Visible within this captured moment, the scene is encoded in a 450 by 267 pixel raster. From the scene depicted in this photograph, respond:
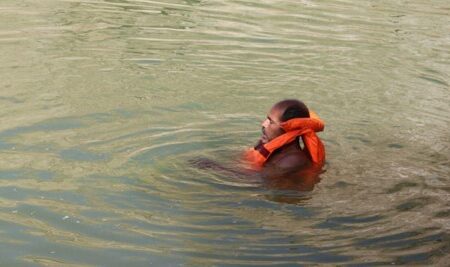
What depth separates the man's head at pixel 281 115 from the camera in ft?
22.8

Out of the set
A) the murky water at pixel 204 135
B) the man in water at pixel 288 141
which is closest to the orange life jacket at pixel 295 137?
the man in water at pixel 288 141

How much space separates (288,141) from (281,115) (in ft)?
0.74

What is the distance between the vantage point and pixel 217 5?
47.8 feet

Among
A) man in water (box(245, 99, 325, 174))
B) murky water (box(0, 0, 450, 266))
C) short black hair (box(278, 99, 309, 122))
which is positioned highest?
short black hair (box(278, 99, 309, 122))

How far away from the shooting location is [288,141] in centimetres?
695

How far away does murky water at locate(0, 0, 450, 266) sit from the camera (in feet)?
18.6

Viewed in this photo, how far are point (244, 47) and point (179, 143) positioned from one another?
165 inches

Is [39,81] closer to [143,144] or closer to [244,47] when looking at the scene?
[143,144]

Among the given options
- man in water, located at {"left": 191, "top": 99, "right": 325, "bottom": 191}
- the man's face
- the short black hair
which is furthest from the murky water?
the short black hair

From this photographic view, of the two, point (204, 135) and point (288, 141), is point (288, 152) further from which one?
point (204, 135)

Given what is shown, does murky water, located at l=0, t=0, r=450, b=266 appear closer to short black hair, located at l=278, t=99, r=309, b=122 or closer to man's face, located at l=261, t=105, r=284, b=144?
man's face, located at l=261, t=105, r=284, b=144

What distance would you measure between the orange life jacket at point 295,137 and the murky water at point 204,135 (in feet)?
0.84

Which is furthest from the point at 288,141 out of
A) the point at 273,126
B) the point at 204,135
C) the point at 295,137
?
the point at 204,135

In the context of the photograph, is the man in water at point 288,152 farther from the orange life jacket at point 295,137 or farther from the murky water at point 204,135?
the murky water at point 204,135
